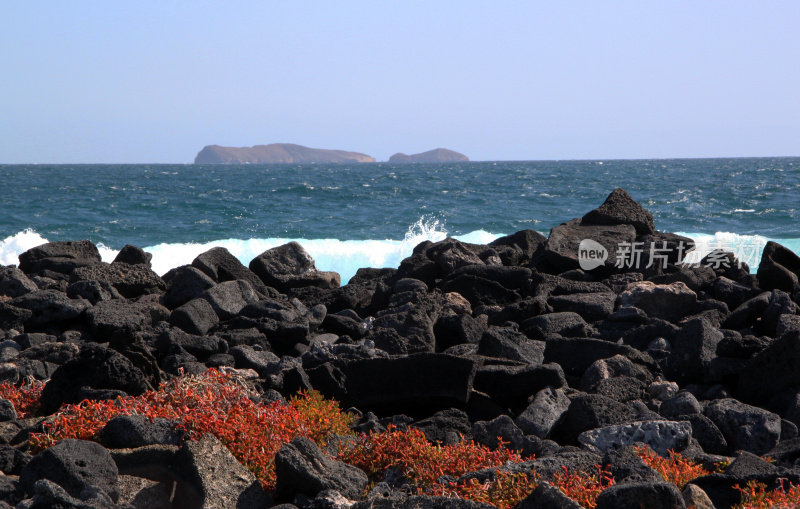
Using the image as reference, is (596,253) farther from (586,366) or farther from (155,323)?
(155,323)

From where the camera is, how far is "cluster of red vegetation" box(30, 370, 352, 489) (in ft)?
15.0

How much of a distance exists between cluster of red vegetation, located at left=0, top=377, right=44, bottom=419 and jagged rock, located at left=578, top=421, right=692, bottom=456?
147 inches

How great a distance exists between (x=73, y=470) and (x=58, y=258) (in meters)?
9.46

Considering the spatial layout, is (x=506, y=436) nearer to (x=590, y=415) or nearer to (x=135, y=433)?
(x=590, y=415)

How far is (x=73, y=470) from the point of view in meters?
3.99

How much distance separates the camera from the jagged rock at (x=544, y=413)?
18.0 feet

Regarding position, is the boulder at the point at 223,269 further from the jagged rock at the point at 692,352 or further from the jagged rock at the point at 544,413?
the jagged rock at the point at 544,413

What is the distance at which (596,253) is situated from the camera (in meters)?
11.4

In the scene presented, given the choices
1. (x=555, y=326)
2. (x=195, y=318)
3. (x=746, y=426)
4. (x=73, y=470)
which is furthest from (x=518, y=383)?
(x=195, y=318)

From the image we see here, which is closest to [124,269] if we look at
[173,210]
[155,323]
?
[155,323]

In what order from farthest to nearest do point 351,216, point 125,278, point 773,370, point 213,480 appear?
point 351,216
point 125,278
point 773,370
point 213,480

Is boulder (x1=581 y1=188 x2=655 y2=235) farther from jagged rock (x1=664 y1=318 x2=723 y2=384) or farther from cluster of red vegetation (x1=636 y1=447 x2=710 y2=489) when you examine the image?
cluster of red vegetation (x1=636 y1=447 x2=710 y2=489)

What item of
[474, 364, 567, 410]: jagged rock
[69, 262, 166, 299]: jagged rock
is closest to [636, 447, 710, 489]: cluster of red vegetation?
[474, 364, 567, 410]: jagged rock

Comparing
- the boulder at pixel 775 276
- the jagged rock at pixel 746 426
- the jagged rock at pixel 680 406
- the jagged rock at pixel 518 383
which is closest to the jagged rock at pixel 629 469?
the jagged rock at pixel 746 426
